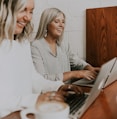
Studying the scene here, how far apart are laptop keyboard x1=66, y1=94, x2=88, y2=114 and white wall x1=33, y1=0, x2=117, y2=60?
1374mm

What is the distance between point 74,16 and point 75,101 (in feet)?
4.96

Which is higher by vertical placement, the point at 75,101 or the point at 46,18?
the point at 46,18

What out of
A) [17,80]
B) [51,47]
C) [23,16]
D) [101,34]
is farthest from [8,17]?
[101,34]

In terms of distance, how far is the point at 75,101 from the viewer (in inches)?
35.0

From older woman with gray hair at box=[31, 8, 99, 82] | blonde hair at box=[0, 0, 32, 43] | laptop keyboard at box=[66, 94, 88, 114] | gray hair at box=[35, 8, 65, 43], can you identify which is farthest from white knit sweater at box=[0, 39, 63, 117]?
gray hair at box=[35, 8, 65, 43]

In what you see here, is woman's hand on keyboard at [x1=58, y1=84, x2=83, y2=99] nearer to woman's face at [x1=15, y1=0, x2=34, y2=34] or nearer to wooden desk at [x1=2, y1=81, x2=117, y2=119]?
wooden desk at [x1=2, y1=81, x2=117, y2=119]

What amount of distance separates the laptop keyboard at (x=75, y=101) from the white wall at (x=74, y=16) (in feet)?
4.51

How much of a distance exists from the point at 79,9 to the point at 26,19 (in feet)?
4.12

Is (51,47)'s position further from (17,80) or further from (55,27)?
(17,80)

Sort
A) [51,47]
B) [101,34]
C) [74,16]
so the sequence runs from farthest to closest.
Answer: [74,16]
[101,34]
[51,47]

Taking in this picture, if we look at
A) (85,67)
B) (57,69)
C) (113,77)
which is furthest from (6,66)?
(85,67)

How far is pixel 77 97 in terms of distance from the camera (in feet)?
3.12

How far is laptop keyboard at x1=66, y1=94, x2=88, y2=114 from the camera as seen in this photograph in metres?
0.79

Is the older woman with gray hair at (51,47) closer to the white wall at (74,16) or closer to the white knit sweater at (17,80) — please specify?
the white wall at (74,16)
